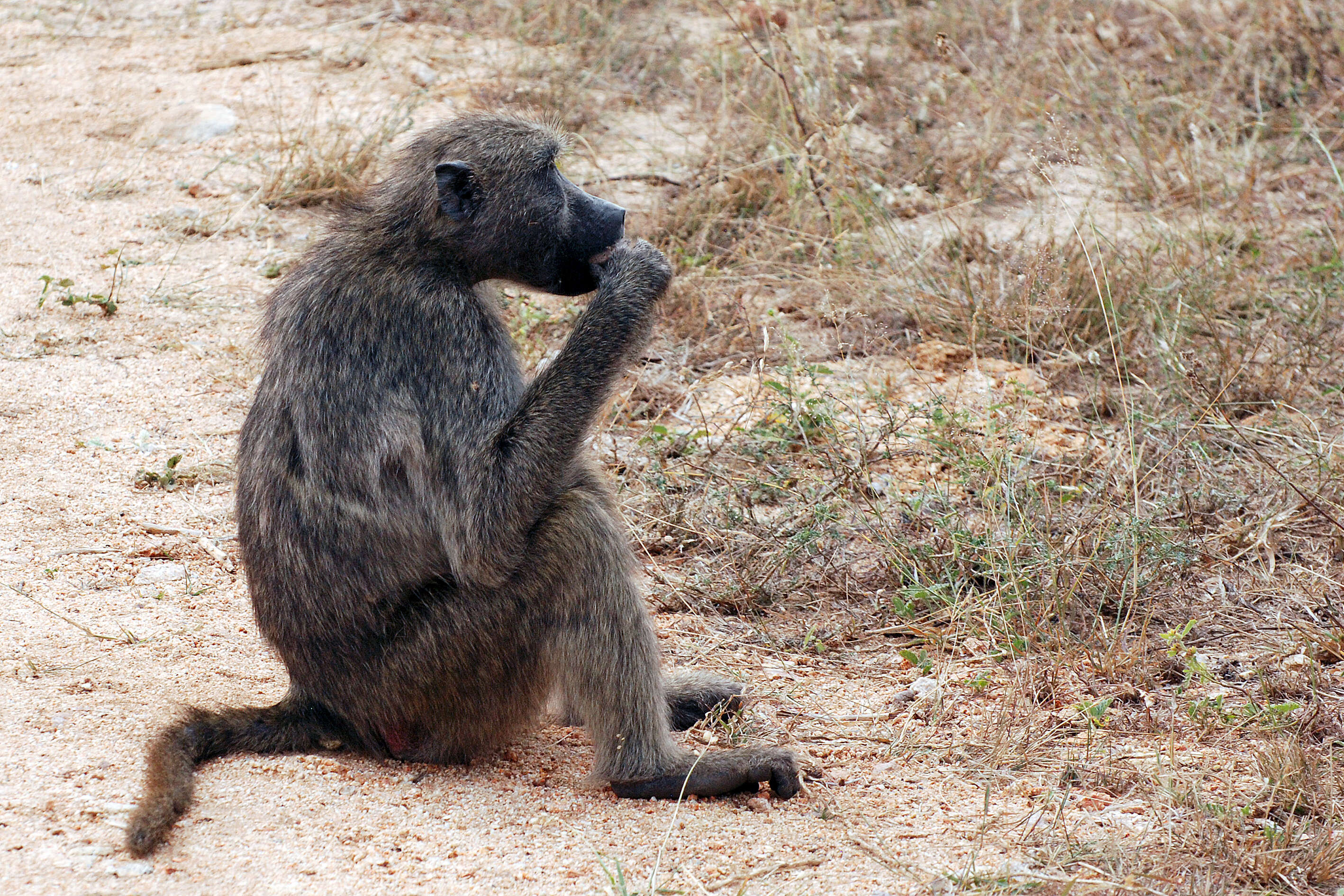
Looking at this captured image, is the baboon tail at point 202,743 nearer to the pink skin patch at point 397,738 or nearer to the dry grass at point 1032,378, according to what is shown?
the pink skin patch at point 397,738

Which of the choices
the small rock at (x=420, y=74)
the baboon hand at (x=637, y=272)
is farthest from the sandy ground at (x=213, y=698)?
the small rock at (x=420, y=74)

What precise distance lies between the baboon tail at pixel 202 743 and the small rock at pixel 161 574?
0.80 m

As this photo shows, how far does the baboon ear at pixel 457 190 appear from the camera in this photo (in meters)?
3.17

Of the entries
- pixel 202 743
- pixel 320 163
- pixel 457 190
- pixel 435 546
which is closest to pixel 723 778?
pixel 435 546

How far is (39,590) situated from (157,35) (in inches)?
204

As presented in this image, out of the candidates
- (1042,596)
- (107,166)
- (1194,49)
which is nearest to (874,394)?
(1042,596)

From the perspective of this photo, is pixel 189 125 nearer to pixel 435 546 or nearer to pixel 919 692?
pixel 435 546

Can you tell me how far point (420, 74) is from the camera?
23.2 ft

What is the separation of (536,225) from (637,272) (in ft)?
A: 1.02

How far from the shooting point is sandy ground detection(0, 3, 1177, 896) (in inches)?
101

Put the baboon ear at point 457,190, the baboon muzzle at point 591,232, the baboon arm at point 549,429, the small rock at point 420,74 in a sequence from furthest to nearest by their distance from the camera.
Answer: the small rock at point 420,74 → the baboon muzzle at point 591,232 → the baboon ear at point 457,190 → the baboon arm at point 549,429

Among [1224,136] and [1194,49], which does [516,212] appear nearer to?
[1224,136]

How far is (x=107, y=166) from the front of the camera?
6523mm

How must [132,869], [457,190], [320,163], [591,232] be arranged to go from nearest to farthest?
[132,869]
[457,190]
[591,232]
[320,163]
